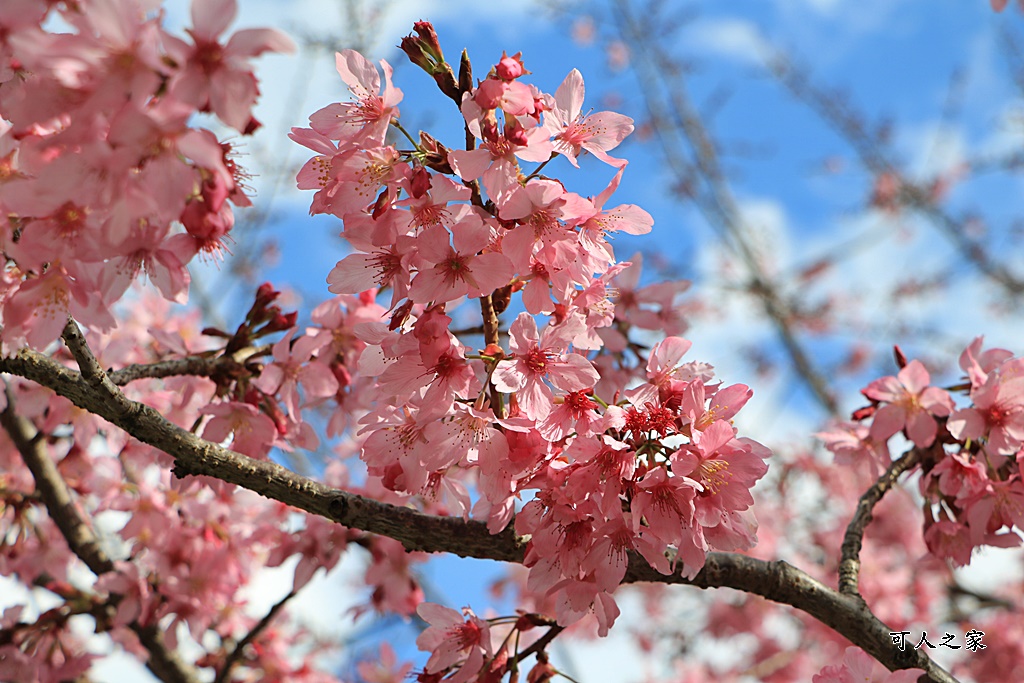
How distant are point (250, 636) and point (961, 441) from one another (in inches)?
92.0

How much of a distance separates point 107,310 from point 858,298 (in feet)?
38.4

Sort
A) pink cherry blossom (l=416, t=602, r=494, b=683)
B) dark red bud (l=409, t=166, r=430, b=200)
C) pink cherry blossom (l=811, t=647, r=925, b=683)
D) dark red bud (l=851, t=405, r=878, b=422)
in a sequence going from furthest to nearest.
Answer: dark red bud (l=851, t=405, r=878, b=422), pink cherry blossom (l=416, t=602, r=494, b=683), pink cherry blossom (l=811, t=647, r=925, b=683), dark red bud (l=409, t=166, r=430, b=200)

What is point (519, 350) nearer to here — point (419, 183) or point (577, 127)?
point (419, 183)

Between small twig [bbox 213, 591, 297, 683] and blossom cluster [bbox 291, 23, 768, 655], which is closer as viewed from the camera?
blossom cluster [bbox 291, 23, 768, 655]

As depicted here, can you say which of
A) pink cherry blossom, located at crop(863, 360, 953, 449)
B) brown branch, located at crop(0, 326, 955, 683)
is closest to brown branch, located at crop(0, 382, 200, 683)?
brown branch, located at crop(0, 326, 955, 683)

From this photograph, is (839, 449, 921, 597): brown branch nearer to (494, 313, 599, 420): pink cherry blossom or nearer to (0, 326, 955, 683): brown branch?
(0, 326, 955, 683): brown branch

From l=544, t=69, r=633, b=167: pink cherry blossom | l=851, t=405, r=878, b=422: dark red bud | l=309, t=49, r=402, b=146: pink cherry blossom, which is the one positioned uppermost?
l=851, t=405, r=878, b=422: dark red bud

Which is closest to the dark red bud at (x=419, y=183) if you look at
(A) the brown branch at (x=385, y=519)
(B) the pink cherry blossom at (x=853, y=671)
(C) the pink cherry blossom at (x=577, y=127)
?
(C) the pink cherry blossom at (x=577, y=127)

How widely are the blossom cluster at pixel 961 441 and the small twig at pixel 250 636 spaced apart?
184 centimetres

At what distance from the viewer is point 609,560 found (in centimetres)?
166

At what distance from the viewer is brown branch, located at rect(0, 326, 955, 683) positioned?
1746mm

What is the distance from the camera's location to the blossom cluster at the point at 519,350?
1.53 metres

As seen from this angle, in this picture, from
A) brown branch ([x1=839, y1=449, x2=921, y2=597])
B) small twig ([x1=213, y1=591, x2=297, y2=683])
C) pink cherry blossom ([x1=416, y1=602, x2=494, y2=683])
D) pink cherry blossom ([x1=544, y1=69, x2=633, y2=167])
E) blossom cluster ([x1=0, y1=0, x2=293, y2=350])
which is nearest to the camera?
blossom cluster ([x1=0, y1=0, x2=293, y2=350])

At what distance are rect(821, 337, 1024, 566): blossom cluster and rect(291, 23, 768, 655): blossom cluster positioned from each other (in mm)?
729
